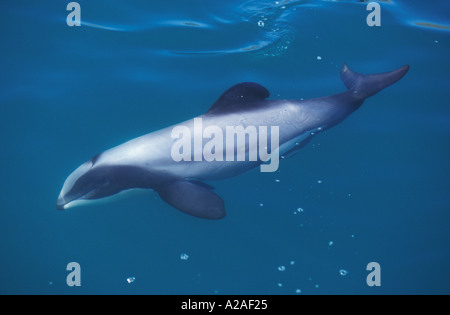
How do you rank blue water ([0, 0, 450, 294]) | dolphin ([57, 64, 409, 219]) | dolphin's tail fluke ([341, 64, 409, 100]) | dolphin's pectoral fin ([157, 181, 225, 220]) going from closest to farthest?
dolphin's pectoral fin ([157, 181, 225, 220]) < dolphin ([57, 64, 409, 219]) < blue water ([0, 0, 450, 294]) < dolphin's tail fluke ([341, 64, 409, 100])

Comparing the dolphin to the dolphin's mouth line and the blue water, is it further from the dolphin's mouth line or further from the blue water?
the blue water

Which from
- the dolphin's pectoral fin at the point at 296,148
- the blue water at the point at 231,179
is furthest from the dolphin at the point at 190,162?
the blue water at the point at 231,179

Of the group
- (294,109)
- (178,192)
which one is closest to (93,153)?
(178,192)

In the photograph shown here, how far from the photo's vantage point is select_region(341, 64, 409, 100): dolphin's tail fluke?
6543 millimetres

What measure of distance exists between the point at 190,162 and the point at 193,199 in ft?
1.76

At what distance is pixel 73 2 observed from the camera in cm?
920

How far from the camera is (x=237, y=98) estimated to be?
20.5 feet

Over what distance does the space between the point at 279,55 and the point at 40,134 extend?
191 inches

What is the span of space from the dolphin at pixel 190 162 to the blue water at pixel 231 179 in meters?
0.62

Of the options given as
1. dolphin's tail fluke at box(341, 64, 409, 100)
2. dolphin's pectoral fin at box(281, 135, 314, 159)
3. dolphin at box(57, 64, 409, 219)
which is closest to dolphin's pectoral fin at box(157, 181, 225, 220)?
dolphin at box(57, 64, 409, 219)

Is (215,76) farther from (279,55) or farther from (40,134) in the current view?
(40,134)

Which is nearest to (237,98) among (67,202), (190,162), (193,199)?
(190,162)

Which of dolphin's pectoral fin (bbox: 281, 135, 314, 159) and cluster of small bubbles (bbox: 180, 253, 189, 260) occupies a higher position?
dolphin's pectoral fin (bbox: 281, 135, 314, 159)

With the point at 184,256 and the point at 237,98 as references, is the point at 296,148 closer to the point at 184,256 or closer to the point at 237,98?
the point at 237,98
